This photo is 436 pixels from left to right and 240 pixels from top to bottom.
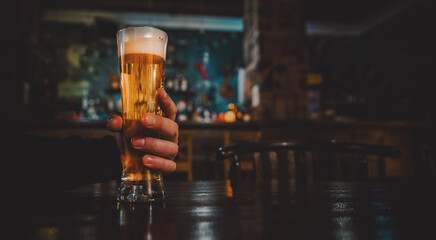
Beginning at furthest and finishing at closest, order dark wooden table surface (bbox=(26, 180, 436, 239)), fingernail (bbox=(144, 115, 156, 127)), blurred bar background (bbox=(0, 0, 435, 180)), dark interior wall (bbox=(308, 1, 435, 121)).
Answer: dark interior wall (bbox=(308, 1, 435, 121)), blurred bar background (bbox=(0, 0, 435, 180)), fingernail (bbox=(144, 115, 156, 127)), dark wooden table surface (bbox=(26, 180, 436, 239))

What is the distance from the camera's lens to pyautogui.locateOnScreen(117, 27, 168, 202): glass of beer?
25.4 inches

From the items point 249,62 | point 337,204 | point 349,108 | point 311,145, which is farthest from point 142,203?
point 349,108

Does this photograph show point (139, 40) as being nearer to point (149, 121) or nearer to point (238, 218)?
point (149, 121)

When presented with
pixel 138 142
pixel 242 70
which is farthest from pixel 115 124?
pixel 242 70

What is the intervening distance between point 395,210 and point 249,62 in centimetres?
493

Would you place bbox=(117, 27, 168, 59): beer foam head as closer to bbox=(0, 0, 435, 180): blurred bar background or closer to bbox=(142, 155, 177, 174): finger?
bbox=(142, 155, 177, 174): finger

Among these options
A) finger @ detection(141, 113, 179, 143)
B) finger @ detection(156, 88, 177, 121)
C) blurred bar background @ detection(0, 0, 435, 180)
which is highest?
blurred bar background @ detection(0, 0, 435, 180)

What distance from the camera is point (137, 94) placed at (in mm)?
658

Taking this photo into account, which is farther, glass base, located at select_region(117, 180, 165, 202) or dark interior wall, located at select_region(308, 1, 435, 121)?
dark interior wall, located at select_region(308, 1, 435, 121)

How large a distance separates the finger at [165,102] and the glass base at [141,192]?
18cm

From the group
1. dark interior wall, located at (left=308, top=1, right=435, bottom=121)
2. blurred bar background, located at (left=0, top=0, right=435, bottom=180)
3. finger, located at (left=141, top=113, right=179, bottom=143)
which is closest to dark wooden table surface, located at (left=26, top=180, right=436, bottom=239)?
finger, located at (left=141, top=113, right=179, bottom=143)

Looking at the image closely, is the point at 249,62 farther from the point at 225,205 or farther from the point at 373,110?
the point at 225,205

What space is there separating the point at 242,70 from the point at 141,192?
19.4 ft

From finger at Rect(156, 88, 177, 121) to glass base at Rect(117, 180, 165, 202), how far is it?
7.0 inches
